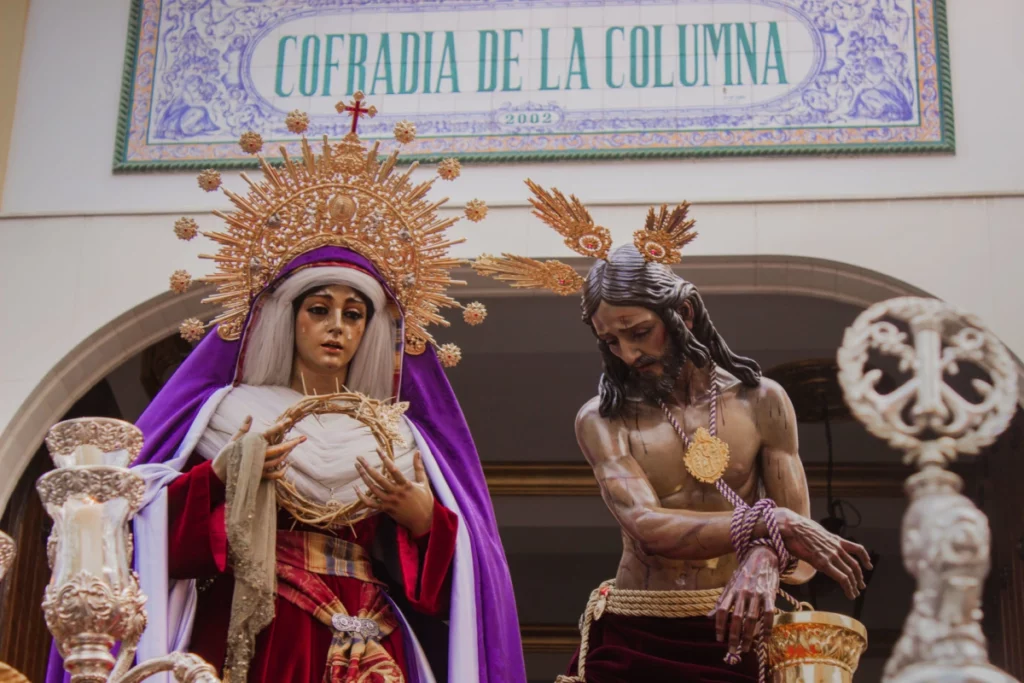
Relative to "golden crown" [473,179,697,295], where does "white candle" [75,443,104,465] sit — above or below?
below

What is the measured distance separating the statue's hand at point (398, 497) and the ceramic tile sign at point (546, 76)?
9.83 feet

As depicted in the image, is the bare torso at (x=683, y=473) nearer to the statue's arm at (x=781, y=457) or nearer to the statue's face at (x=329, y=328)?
the statue's arm at (x=781, y=457)

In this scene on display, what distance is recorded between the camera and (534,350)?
9352 millimetres

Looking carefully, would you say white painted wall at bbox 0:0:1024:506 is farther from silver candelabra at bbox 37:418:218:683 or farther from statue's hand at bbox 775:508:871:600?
silver candelabra at bbox 37:418:218:683

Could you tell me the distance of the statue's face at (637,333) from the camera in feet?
16.7

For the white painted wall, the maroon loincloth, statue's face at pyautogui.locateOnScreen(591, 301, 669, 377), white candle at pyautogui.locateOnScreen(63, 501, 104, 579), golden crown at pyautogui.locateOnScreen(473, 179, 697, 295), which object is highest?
the white painted wall

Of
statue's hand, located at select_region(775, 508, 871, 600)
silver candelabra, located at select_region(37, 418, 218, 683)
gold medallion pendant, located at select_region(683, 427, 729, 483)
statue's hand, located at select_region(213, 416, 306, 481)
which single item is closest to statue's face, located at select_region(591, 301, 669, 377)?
gold medallion pendant, located at select_region(683, 427, 729, 483)

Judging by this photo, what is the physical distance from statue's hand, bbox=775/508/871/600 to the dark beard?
0.59 metres

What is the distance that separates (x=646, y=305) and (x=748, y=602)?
95cm

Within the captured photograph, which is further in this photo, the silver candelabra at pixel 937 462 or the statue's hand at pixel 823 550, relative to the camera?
the statue's hand at pixel 823 550

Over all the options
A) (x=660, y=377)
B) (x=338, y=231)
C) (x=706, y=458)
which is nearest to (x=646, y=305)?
(x=660, y=377)

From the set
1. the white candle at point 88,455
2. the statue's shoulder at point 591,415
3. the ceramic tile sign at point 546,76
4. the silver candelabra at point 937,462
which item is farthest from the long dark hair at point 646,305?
the ceramic tile sign at point 546,76

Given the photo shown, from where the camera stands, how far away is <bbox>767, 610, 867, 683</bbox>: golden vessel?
4.64 meters

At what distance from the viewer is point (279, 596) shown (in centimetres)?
495
